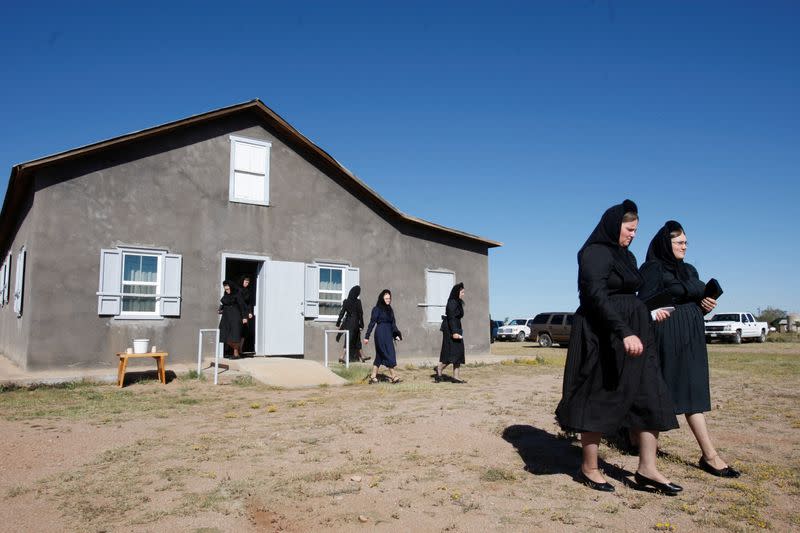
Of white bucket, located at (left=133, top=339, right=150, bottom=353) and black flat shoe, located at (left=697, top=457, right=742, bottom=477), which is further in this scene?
white bucket, located at (left=133, top=339, right=150, bottom=353)

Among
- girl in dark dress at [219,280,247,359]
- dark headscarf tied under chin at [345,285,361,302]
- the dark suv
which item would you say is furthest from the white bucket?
the dark suv

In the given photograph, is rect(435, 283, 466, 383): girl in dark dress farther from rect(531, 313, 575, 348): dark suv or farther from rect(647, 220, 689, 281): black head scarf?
rect(531, 313, 575, 348): dark suv

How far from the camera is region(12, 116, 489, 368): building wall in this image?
11.4 meters

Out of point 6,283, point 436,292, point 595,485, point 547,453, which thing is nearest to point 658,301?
point 595,485

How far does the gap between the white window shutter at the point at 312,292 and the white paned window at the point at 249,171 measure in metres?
1.93

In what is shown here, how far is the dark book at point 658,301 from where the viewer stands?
478 centimetres

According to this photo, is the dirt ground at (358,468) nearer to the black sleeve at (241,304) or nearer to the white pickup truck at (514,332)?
the black sleeve at (241,304)

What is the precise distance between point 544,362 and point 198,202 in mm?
10686

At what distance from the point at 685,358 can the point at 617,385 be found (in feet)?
3.39

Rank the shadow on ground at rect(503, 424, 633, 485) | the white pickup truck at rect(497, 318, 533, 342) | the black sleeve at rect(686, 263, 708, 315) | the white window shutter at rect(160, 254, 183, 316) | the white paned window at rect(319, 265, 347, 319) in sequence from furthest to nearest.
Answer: the white pickup truck at rect(497, 318, 533, 342)
the white paned window at rect(319, 265, 347, 319)
the white window shutter at rect(160, 254, 183, 316)
the black sleeve at rect(686, 263, 708, 315)
the shadow on ground at rect(503, 424, 633, 485)

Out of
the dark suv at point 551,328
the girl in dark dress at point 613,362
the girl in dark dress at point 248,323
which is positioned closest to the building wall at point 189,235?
the girl in dark dress at point 248,323

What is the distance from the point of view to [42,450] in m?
5.85

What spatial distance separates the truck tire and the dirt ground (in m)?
20.4

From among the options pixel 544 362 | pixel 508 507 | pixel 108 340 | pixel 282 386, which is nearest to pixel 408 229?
pixel 544 362
